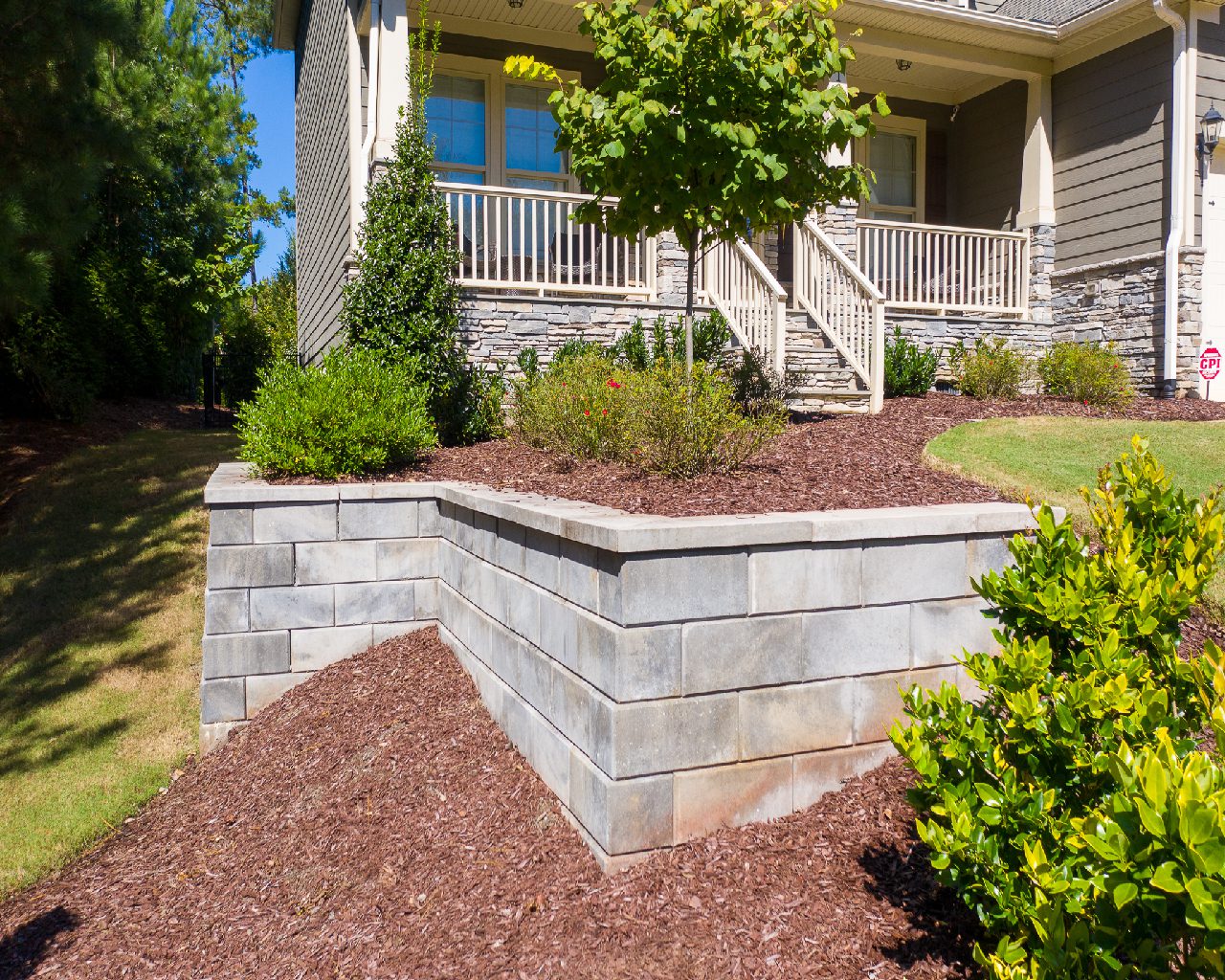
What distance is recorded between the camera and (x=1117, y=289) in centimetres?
1054

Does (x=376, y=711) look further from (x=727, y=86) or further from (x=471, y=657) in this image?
(x=727, y=86)

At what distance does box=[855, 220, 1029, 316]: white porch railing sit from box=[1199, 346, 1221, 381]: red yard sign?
1.96m

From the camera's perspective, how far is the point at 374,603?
16.6ft

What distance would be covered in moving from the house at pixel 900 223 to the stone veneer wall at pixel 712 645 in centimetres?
516

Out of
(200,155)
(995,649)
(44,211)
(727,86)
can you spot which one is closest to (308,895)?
(995,649)

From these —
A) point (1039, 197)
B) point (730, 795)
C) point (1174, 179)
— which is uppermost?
point (1039, 197)

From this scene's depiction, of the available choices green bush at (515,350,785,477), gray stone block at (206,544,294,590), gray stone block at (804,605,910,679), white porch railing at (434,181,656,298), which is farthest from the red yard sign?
gray stone block at (206,544,294,590)

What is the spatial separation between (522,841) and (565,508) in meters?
1.22

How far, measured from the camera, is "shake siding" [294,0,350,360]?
31.4 ft

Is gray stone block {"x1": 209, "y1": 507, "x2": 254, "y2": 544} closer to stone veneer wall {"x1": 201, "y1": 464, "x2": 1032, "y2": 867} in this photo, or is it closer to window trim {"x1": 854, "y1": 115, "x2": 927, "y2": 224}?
stone veneer wall {"x1": 201, "y1": 464, "x2": 1032, "y2": 867}

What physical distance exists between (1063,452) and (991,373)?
9.94 ft

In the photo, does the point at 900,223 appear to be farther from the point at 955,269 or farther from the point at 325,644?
the point at 325,644

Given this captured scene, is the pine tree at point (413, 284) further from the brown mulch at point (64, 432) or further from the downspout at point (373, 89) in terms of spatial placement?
the brown mulch at point (64, 432)

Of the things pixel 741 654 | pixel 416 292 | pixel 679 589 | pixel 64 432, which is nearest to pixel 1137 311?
pixel 416 292
